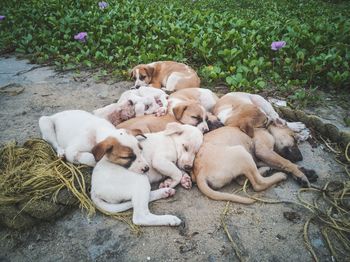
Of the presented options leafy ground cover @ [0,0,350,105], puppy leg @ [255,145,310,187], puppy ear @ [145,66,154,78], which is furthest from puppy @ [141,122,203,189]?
puppy ear @ [145,66,154,78]

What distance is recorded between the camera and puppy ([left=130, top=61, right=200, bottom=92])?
6238mm

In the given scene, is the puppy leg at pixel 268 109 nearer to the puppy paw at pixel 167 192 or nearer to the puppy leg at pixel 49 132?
the puppy paw at pixel 167 192

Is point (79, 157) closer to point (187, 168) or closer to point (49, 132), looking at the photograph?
point (49, 132)

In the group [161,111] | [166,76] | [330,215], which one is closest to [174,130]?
[161,111]

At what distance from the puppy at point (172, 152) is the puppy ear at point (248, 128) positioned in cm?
61

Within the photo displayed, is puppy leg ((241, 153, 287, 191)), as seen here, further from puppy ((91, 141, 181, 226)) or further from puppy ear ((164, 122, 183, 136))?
puppy ((91, 141, 181, 226))

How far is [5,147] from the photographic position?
422 cm

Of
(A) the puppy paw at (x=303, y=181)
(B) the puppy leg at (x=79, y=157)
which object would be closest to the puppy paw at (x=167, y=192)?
(B) the puppy leg at (x=79, y=157)

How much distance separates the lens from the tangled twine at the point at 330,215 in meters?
3.15

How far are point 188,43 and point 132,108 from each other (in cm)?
300

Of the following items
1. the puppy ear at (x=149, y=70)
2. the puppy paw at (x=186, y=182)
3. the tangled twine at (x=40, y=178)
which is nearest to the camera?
the tangled twine at (x=40, y=178)

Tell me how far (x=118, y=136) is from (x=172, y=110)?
138cm

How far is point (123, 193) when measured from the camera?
353cm

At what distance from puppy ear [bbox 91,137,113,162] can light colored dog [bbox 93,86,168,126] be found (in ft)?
4.64
